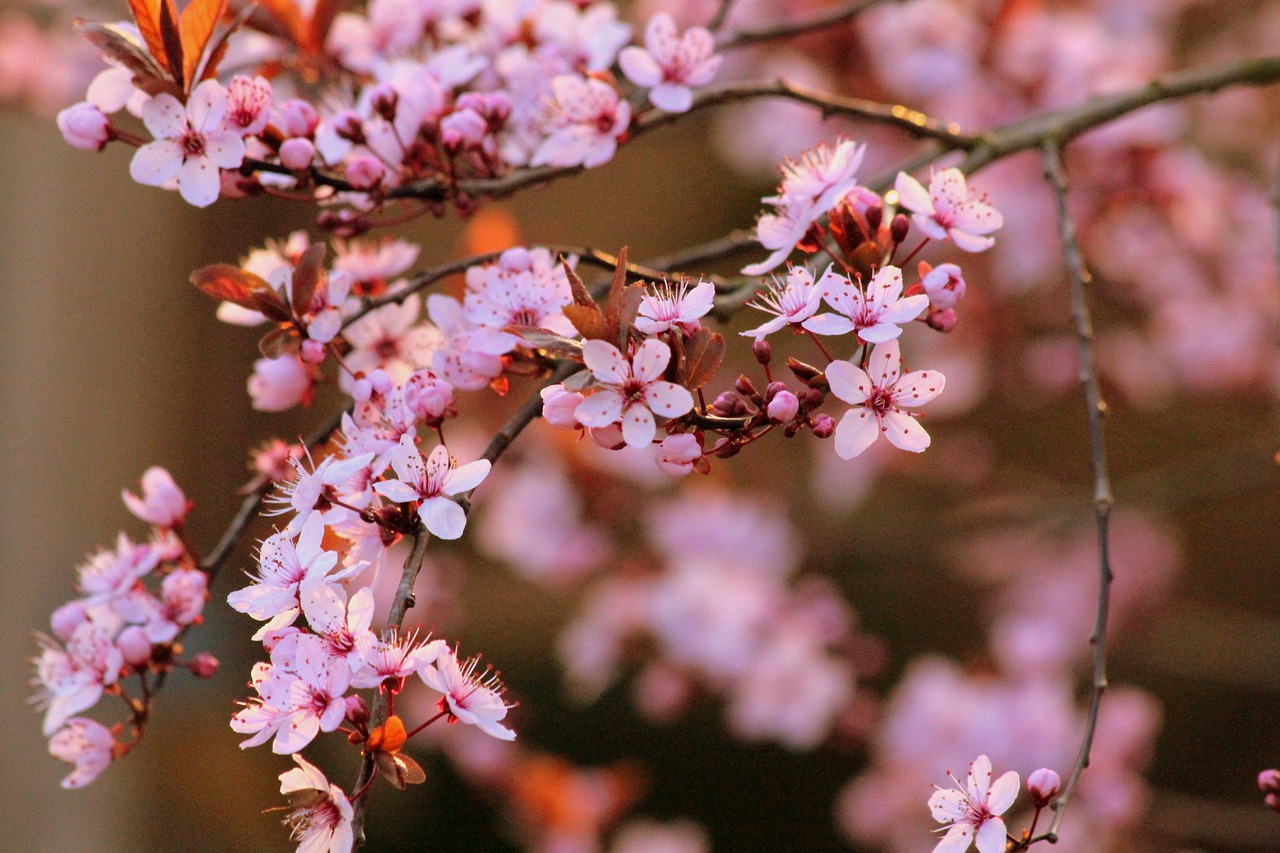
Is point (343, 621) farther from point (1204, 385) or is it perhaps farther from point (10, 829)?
point (10, 829)

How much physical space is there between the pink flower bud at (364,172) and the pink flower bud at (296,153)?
0.04 m

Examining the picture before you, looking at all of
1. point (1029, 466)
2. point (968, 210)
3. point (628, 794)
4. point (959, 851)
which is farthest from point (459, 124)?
point (1029, 466)

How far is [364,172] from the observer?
35.6 inches

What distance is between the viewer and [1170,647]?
112 inches

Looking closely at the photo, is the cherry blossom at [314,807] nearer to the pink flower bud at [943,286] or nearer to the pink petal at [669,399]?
the pink petal at [669,399]

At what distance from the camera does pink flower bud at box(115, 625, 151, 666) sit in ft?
2.95

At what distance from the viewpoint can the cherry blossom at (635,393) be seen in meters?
0.71

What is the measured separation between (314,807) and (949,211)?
65cm

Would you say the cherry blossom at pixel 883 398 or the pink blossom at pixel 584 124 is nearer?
the cherry blossom at pixel 883 398

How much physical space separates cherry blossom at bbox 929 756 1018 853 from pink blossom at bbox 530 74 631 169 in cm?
60

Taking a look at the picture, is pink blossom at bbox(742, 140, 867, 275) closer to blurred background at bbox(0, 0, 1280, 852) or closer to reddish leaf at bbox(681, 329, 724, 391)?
reddish leaf at bbox(681, 329, 724, 391)

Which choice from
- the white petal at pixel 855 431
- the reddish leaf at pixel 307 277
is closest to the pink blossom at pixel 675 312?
the white petal at pixel 855 431

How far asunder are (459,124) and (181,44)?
228mm

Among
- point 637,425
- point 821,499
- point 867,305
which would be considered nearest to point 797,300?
point 867,305
